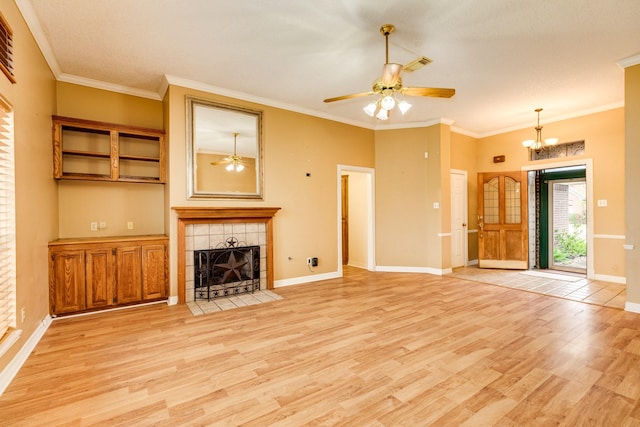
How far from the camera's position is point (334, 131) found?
560 centimetres

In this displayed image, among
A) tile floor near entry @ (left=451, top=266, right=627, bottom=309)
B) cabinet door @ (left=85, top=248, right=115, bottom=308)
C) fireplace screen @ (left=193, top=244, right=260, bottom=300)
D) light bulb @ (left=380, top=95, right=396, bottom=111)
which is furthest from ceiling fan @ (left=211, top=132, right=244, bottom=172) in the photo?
tile floor near entry @ (left=451, top=266, right=627, bottom=309)

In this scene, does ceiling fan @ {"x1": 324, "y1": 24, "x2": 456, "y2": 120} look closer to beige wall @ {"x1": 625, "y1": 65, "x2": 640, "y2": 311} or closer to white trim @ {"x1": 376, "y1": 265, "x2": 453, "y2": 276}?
beige wall @ {"x1": 625, "y1": 65, "x2": 640, "y2": 311}

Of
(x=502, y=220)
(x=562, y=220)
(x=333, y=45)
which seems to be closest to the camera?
(x=333, y=45)

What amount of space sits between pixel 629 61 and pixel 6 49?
6.32 metres

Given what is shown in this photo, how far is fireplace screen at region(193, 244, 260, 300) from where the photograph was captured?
416 cm

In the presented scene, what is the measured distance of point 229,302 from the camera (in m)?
4.05

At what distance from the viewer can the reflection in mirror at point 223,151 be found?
415cm

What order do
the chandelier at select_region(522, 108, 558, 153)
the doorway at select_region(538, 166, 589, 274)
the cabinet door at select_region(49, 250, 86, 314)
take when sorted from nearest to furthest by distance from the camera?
the cabinet door at select_region(49, 250, 86, 314) < the chandelier at select_region(522, 108, 558, 153) < the doorway at select_region(538, 166, 589, 274)

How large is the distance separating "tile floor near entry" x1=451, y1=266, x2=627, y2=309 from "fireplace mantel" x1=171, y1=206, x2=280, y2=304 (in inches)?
146

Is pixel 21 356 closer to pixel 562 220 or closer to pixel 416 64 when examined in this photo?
pixel 416 64

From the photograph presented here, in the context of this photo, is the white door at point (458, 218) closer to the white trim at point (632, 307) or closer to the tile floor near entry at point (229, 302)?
the white trim at point (632, 307)

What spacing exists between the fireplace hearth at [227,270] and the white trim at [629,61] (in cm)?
535

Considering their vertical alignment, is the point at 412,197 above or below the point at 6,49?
below

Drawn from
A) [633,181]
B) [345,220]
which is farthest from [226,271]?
[633,181]
